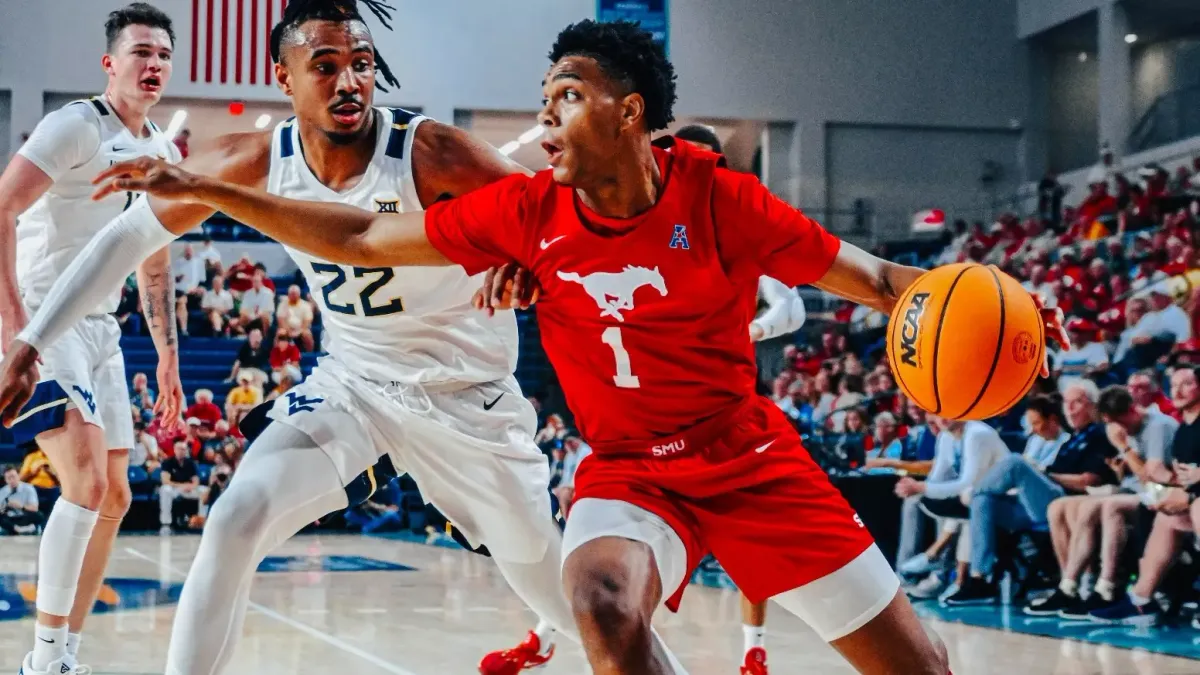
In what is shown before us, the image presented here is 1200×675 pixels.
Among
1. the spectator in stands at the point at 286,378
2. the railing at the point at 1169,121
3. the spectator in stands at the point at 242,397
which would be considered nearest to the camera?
the spectator in stands at the point at 242,397

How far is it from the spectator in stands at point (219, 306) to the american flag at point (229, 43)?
12.0 ft

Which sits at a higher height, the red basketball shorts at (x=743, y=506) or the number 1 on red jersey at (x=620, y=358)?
the number 1 on red jersey at (x=620, y=358)

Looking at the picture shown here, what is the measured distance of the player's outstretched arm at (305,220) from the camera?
3.23m

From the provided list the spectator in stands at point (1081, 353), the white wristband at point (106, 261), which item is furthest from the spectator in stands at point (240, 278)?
the white wristband at point (106, 261)

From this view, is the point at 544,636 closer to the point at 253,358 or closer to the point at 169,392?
the point at 169,392

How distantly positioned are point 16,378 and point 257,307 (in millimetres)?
15582

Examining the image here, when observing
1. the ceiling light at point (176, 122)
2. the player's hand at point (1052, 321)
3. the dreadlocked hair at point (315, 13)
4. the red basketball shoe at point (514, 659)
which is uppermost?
the ceiling light at point (176, 122)

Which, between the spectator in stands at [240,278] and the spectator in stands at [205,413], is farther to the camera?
the spectator in stands at [240,278]

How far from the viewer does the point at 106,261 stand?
12.4ft

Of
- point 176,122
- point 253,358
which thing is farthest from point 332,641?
point 176,122

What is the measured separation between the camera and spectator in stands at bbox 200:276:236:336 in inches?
728

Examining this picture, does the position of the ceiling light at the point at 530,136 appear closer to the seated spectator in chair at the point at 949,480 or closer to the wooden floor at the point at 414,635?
the wooden floor at the point at 414,635

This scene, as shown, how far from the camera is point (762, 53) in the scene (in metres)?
23.2

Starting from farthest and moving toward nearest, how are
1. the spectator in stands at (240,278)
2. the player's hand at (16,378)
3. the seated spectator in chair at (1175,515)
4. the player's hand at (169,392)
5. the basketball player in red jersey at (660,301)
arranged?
the spectator in stands at (240,278) < the seated spectator in chair at (1175,515) < the player's hand at (169,392) < the player's hand at (16,378) < the basketball player in red jersey at (660,301)
